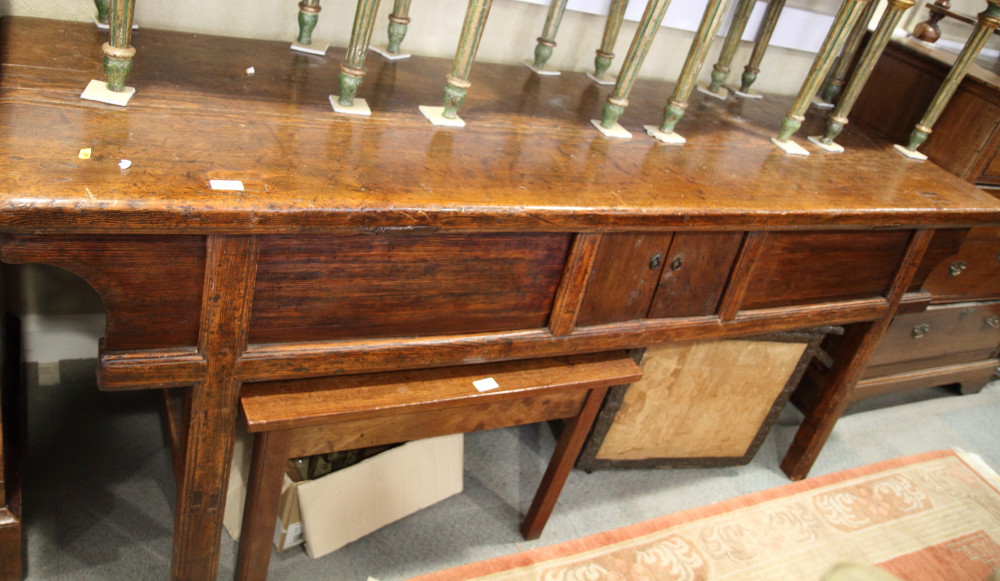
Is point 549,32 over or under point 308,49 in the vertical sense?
over

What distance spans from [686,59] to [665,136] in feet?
0.58

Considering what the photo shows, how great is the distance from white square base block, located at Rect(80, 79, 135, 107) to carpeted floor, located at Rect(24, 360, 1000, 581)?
875 millimetres

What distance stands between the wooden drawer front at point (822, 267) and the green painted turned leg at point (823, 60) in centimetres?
29

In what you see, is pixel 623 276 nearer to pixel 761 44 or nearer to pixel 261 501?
pixel 261 501

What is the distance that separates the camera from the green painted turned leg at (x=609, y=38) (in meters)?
1.93

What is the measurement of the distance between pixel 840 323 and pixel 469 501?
977mm

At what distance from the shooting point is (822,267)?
1770 millimetres

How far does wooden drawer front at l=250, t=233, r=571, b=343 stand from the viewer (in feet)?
3.83

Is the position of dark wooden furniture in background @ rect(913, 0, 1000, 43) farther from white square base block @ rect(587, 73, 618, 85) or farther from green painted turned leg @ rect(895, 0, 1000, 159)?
white square base block @ rect(587, 73, 618, 85)

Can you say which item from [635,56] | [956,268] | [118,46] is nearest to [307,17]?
[118,46]

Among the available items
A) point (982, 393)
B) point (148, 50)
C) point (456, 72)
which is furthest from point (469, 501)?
point (982, 393)

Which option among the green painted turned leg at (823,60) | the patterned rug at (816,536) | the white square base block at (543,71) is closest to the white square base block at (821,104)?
the green painted turned leg at (823,60)

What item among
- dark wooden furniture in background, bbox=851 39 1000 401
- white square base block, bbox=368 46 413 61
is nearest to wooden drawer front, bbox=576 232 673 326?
white square base block, bbox=368 46 413 61

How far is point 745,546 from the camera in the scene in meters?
2.00
